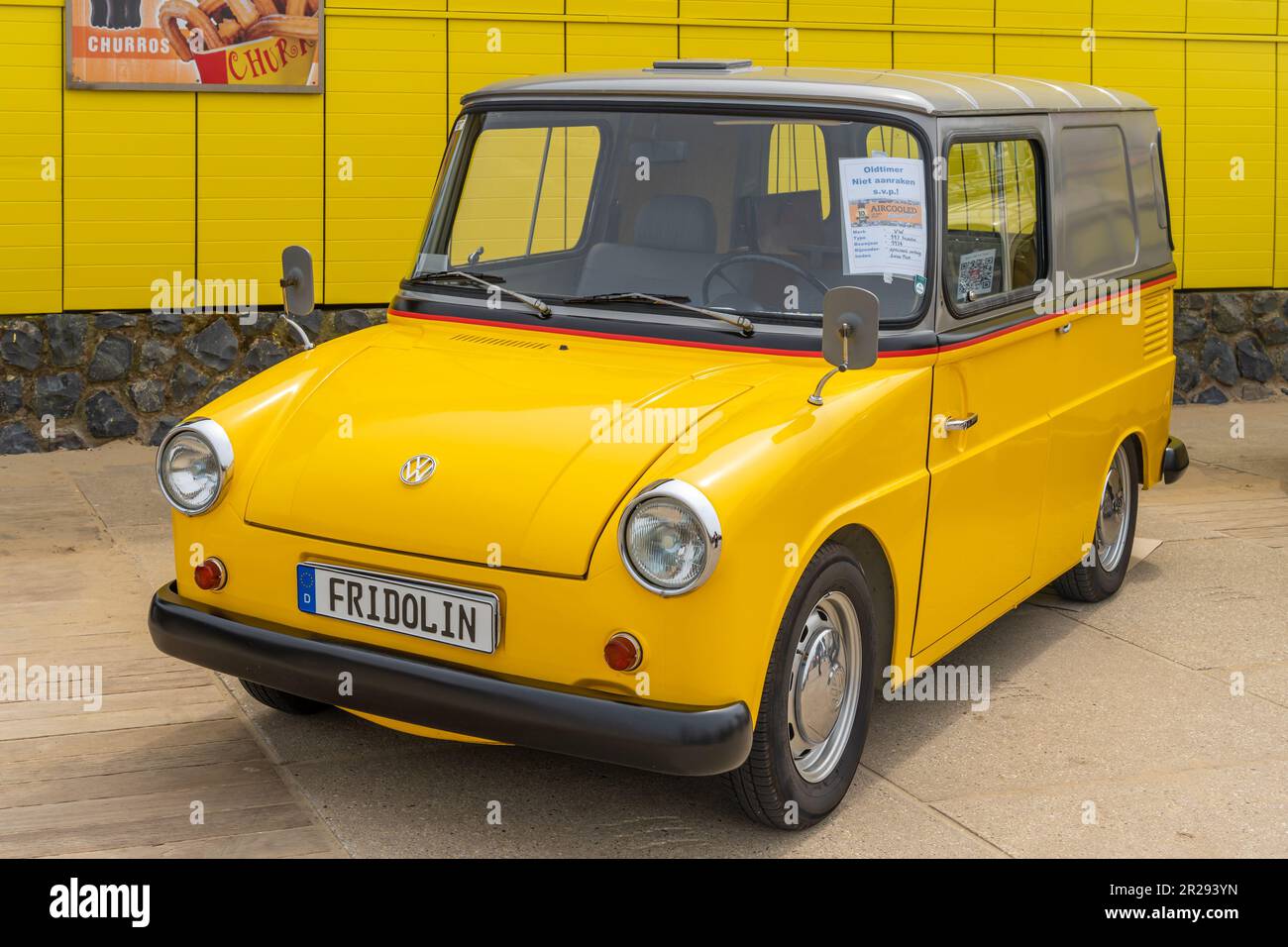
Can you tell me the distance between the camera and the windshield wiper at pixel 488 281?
488 centimetres

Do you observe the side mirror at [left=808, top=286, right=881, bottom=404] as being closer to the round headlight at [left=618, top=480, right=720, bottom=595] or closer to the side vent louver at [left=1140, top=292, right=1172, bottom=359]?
the round headlight at [left=618, top=480, right=720, bottom=595]

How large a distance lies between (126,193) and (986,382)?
18.4ft

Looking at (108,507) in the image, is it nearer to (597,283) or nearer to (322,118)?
(322,118)

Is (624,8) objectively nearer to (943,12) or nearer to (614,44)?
(614,44)

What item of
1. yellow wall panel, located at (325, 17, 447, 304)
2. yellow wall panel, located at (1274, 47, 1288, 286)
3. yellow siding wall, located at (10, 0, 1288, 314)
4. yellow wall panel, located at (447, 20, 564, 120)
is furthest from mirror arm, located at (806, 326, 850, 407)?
yellow wall panel, located at (1274, 47, 1288, 286)

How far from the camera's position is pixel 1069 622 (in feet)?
20.3

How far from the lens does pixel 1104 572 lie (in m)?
6.43

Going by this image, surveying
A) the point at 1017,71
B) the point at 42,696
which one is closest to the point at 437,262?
the point at 42,696

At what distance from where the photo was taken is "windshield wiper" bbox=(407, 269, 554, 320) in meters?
4.88

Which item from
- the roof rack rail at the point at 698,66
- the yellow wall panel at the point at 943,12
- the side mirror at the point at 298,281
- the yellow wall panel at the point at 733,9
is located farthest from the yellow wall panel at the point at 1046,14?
the side mirror at the point at 298,281

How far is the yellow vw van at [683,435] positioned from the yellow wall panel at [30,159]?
3.96m

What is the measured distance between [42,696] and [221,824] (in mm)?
1214

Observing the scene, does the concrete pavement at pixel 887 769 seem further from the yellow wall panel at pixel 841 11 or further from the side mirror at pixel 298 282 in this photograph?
the yellow wall panel at pixel 841 11

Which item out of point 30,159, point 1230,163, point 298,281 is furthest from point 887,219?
point 1230,163
